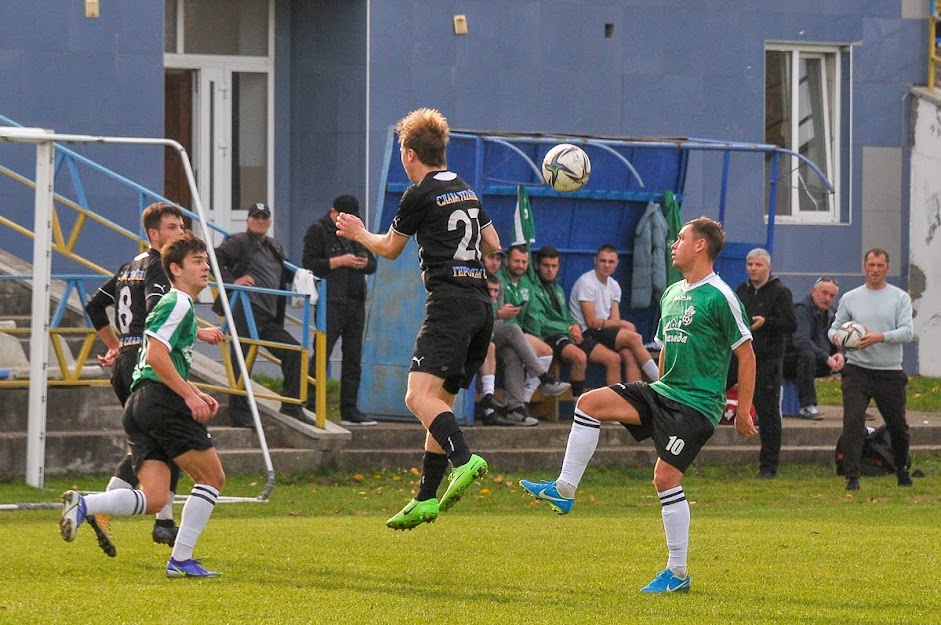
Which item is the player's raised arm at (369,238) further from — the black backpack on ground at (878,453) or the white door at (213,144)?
the white door at (213,144)

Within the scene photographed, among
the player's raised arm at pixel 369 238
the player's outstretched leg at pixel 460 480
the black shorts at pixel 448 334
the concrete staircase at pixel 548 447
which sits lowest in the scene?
the concrete staircase at pixel 548 447

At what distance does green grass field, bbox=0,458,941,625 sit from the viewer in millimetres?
7215

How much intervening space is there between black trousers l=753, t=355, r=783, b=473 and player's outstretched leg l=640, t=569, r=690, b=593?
6.89 m

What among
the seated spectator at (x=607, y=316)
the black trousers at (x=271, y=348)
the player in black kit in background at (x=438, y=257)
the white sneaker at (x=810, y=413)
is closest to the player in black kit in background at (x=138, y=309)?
the player in black kit in background at (x=438, y=257)

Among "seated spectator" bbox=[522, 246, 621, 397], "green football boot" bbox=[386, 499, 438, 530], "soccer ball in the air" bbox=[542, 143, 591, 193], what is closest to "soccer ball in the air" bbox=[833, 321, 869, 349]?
"soccer ball in the air" bbox=[542, 143, 591, 193]

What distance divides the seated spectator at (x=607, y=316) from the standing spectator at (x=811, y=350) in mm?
1817

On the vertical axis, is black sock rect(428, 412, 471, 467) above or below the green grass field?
above

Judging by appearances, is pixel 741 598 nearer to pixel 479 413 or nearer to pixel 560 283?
pixel 479 413

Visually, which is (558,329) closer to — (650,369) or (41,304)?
(650,369)

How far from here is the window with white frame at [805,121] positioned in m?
22.2

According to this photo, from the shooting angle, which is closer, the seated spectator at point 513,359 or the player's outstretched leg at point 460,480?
the player's outstretched leg at point 460,480

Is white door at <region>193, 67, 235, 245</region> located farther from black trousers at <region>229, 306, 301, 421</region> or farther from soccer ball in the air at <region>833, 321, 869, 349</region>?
soccer ball in the air at <region>833, 321, 869, 349</region>

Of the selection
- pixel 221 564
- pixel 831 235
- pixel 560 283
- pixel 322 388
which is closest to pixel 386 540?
pixel 221 564

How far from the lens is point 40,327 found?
12594mm
